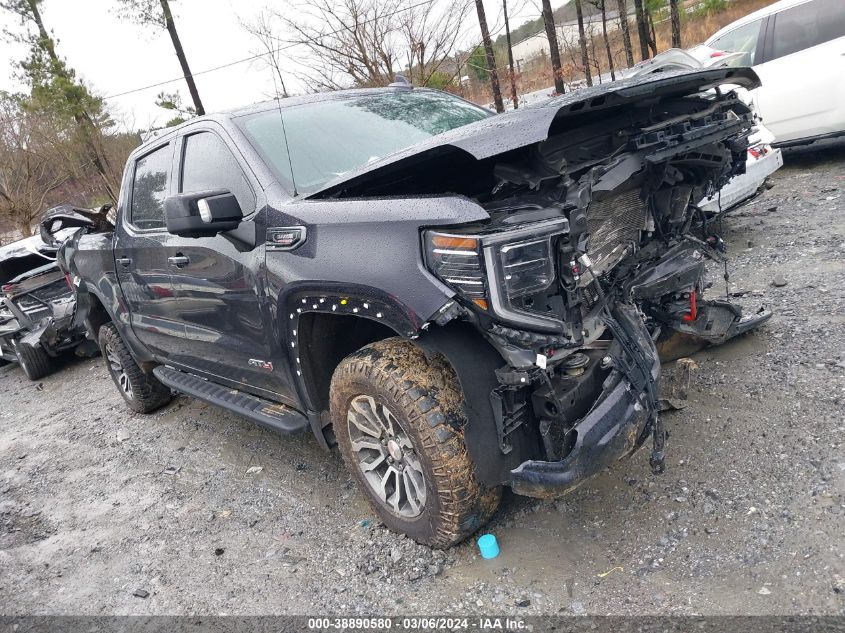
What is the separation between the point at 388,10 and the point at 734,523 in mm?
9956

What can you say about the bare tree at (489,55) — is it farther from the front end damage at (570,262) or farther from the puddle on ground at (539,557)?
the puddle on ground at (539,557)

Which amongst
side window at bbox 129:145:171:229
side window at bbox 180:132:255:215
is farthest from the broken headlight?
side window at bbox 129:145:171:229

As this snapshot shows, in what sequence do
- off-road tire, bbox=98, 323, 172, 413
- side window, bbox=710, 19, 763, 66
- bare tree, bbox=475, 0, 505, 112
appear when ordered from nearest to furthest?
off-road tire, bbox=98, 323, 172, 413, side window, bbox=710, 19, 763, 66, bare tree, bbox=475, 0, 505, 112

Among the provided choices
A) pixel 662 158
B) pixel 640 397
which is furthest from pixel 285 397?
pixel 662 158

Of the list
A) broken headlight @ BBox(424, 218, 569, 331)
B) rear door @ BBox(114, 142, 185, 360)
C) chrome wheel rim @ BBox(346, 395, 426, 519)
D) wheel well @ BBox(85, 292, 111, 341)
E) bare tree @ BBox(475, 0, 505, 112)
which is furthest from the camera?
bare tree @ BBox(475, 0, 505, 112)

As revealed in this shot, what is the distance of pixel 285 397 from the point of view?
3.20 m

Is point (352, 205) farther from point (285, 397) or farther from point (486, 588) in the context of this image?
point (486, 588)

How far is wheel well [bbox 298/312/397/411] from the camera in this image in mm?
2859

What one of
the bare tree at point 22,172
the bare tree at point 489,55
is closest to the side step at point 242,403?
the bare tree at point 489,55

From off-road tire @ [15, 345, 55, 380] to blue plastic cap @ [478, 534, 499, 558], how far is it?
7.01 metres

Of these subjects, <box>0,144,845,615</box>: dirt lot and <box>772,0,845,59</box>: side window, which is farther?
<box>772,0,845,59</box>: side window

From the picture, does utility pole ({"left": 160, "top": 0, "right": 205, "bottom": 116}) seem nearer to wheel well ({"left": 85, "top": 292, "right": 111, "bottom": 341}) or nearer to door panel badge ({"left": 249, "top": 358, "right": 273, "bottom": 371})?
wheel well ({"left": 85, "top": 292, "right": 111, "bottom": 341})

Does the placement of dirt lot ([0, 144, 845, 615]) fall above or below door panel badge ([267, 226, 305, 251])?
below

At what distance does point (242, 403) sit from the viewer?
351 cm
